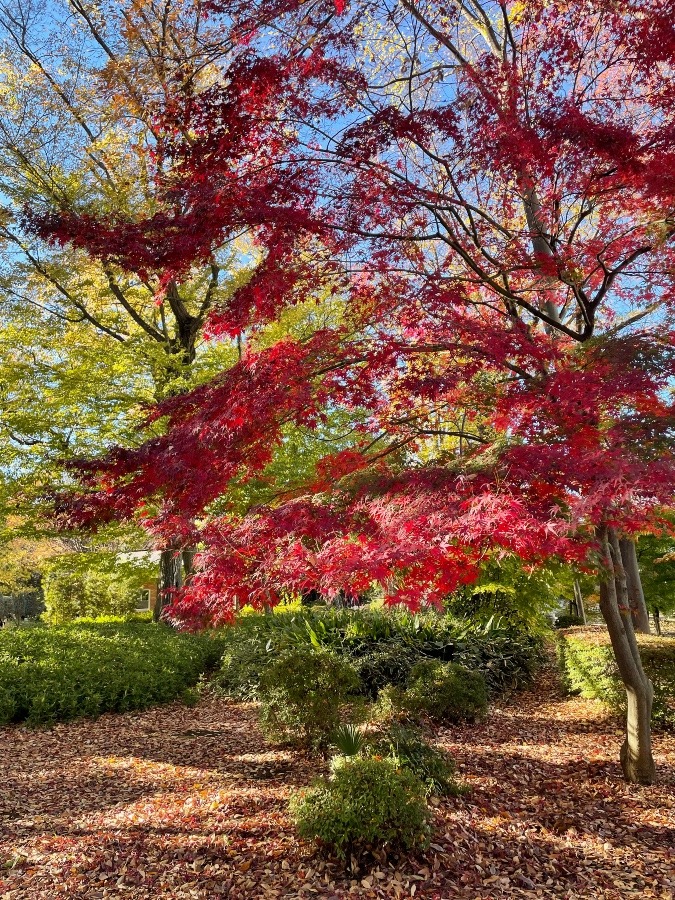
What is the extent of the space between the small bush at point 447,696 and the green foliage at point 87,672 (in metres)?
4.01

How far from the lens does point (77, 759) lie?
6242mm

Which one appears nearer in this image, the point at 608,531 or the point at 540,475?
the point at 540,475

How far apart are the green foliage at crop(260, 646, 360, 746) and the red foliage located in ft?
5.86

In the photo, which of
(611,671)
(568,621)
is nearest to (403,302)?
(611,671)

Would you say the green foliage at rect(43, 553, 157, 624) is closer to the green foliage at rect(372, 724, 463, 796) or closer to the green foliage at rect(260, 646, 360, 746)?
the green foliage at rect(260, 646, 360, 746)

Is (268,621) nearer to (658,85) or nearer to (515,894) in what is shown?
(515,894)

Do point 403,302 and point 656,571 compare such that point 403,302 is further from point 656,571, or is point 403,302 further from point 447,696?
point 656,571

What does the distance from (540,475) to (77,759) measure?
576 cm

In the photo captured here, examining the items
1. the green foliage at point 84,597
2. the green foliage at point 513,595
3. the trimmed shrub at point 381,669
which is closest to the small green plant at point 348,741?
the trimmed shrub at point 381,669

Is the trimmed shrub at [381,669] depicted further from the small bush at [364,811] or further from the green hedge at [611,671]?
the small bush at [364,811]

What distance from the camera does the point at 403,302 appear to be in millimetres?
4723

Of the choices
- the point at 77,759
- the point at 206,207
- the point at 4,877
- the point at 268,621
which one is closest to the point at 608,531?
the point at 206,207

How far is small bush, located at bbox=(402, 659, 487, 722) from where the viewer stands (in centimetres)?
714

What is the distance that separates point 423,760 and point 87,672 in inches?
215
